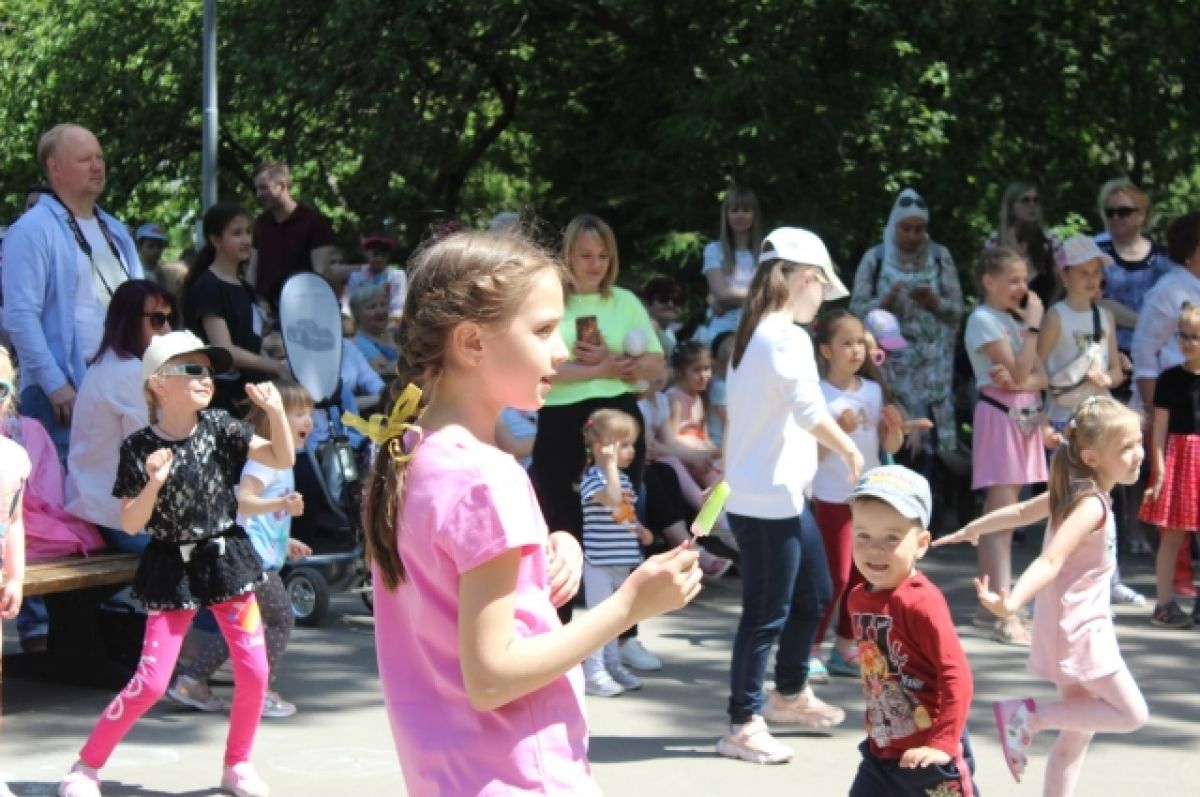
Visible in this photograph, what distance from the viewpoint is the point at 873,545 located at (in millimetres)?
4543

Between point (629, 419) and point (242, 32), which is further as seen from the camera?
point (242, 32)

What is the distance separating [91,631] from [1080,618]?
404 centimetres

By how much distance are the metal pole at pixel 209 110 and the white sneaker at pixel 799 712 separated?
715 cm

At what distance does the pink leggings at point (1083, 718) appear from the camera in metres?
5.37

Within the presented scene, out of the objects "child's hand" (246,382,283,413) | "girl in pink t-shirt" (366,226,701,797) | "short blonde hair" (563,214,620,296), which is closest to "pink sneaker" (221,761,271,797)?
"child's hand" (246,382,283,413)

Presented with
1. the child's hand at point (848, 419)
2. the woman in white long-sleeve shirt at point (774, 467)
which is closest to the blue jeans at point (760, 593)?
the woman in white long-sleeve shirt at point (774, 467)

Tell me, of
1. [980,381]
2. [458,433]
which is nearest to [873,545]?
[458,433]

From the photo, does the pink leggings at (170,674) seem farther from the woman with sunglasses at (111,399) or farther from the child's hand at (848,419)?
the child's hand at (848,419)

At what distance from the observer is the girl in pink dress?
17.7ft

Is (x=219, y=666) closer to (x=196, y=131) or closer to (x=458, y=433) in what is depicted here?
(x=458, y=433)

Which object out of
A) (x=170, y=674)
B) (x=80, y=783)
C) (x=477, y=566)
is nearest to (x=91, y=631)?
(x=170, y=674)

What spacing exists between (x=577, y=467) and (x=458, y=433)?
187 inches

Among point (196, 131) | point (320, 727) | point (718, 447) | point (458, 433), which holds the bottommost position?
point (320, 727)

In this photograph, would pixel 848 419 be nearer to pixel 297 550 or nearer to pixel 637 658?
pixel 637 658
